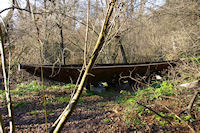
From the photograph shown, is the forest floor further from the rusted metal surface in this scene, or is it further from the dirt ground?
the rusted metal surface

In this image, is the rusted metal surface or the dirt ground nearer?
the dirt ground

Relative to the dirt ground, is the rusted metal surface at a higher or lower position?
higher

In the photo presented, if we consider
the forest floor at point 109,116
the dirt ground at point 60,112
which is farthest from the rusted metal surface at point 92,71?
the forest floor at point 109,116

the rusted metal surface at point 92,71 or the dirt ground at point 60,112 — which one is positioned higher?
the rusted metal surface at point 92,71

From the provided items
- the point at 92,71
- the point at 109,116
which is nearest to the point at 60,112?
the point at 109,116

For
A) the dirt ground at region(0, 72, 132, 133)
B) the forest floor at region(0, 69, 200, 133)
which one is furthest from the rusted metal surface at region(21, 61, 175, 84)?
the forest floor at region(0, 69, 200, 133)

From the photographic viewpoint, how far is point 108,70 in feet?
17.1

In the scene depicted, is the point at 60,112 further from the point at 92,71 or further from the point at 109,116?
the point at 92,71

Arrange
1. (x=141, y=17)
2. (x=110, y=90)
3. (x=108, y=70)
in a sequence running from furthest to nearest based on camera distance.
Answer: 1. (x=141, y=17)
2. (x=110, y=90)
3. (x=108, y=70)

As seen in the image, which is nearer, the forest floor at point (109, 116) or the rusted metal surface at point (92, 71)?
the forest floor at point (109, 116)

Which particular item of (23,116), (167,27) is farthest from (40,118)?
(167,27)

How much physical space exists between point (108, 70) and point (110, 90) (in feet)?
4.11

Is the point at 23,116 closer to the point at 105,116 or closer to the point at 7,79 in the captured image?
the point at 105,116

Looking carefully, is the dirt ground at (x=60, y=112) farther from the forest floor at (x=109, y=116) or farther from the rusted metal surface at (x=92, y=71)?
the rusted metal surface at (x=92, y=71)
